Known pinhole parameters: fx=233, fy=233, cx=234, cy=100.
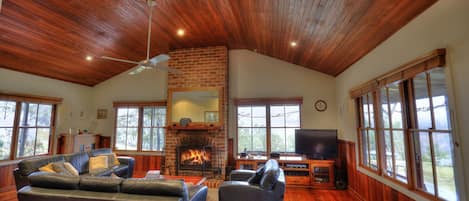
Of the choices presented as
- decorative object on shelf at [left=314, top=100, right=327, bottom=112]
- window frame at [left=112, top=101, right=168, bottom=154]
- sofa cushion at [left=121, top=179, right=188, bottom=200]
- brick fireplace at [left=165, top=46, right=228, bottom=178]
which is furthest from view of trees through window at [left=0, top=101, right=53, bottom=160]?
decorative object on shelf at [left=314, top=100, right=327, bottom=112]

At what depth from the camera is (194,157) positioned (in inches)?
239

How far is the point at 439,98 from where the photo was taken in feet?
8.17

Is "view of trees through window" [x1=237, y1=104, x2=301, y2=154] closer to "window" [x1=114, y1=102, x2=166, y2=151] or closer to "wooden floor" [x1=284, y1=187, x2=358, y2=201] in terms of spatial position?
"wooden floor" [x1=284, y1=187, x2=358, y2=201]

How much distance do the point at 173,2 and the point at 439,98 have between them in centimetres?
378

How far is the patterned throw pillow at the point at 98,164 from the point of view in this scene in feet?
16.2

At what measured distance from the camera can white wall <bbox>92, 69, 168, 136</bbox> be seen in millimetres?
7031

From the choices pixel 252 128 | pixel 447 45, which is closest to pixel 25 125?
pixel 252 128

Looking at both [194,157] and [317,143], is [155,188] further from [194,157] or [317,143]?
[317,143]

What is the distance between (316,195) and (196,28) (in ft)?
14.3

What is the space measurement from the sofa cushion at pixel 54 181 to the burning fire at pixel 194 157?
3433 millimetres

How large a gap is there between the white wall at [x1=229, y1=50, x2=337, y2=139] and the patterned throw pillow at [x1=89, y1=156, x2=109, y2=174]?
3034 millimetres

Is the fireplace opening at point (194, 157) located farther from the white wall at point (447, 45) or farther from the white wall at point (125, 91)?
the white wall at point (447, 45)

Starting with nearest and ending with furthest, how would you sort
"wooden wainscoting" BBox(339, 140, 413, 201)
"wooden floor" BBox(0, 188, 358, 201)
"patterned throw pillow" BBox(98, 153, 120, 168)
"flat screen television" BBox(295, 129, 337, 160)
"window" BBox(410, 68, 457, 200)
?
"window" BBox(410, 68, 457, 200) < "wooden wainscoting" BBox(339, 140, 413, 201) < "wooden floor" BBox(0, 188, 358, 201) < "patterned throw pillow" BBox(98, 153, 120, 168) < "flat screen television" BBox(295, 129, 337, 160)

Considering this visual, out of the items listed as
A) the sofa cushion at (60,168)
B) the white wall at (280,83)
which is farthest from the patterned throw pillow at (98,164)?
the white wall at (280,83)
